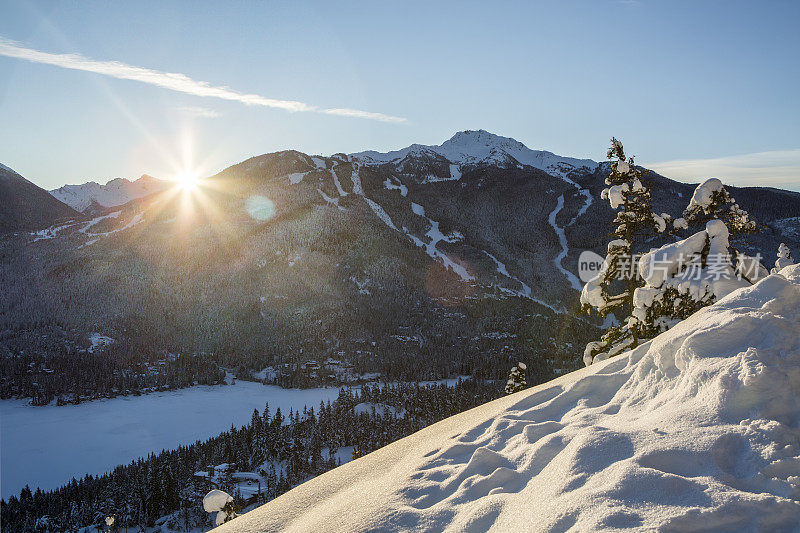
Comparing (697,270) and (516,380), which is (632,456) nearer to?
(697,270)

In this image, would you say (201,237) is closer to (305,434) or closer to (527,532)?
(305,434)

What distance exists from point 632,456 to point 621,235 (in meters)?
9.57

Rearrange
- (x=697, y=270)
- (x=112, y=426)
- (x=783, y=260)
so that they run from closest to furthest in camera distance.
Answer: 1. (x=697, y=270)
2. (x=783, y=260)
3. (x=112, y=426)

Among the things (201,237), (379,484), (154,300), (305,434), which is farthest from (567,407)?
(201,237)

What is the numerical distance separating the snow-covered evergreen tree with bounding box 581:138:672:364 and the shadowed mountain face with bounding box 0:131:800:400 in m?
96.4

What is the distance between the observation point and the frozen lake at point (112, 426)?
7512cm

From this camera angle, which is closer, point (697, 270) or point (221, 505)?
point (697, 270)

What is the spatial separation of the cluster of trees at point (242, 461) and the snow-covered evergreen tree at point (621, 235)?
Result: 52.5 metres

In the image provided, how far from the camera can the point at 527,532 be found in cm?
350

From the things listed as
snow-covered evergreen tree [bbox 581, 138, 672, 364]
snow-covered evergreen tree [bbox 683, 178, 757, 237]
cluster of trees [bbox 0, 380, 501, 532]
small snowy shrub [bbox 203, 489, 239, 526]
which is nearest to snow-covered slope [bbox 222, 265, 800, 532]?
snow-covered evergreen tree [bbox 683, 178, 757, 237]

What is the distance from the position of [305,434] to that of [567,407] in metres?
77.8

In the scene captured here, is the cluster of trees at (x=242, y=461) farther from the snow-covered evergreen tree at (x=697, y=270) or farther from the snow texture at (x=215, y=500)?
the snow-covered evergreen tree at (x=697, y=270)

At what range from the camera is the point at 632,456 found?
3.97 m

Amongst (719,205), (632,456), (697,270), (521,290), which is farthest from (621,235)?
(521,290)
